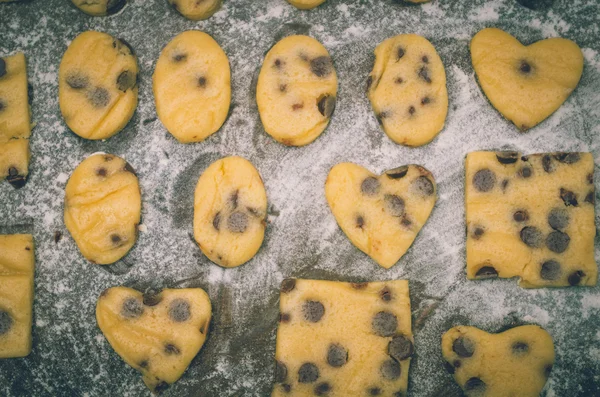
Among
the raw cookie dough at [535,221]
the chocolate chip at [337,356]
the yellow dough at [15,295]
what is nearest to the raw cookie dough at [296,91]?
the raw cookie dough at [535,221]

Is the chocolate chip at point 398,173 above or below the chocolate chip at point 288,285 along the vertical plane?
above

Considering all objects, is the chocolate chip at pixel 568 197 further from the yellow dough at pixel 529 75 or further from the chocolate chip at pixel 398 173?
the chocolate chip at pixel 398 173

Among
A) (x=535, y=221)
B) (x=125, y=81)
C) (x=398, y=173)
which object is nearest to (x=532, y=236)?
(x=535, y=221)

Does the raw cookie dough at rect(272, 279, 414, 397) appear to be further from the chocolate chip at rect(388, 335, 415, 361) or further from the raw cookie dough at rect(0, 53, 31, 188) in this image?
the raw cookie dough at rect(0, 53, 31, 188)

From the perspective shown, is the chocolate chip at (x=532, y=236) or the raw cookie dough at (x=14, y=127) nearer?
the chocolate chip at (x=532, y=236)

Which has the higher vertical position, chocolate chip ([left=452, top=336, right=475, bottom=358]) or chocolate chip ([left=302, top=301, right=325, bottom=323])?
chocolate chip ([left=302, top=301, right=325, bottom=323])

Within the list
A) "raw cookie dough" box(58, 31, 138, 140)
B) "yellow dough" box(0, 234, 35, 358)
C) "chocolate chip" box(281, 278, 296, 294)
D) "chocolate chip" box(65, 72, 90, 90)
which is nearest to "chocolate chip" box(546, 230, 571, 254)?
"chocolate chip" box(281, 278, 296, 294)

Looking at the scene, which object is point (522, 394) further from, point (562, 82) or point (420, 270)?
point (562, 82)
